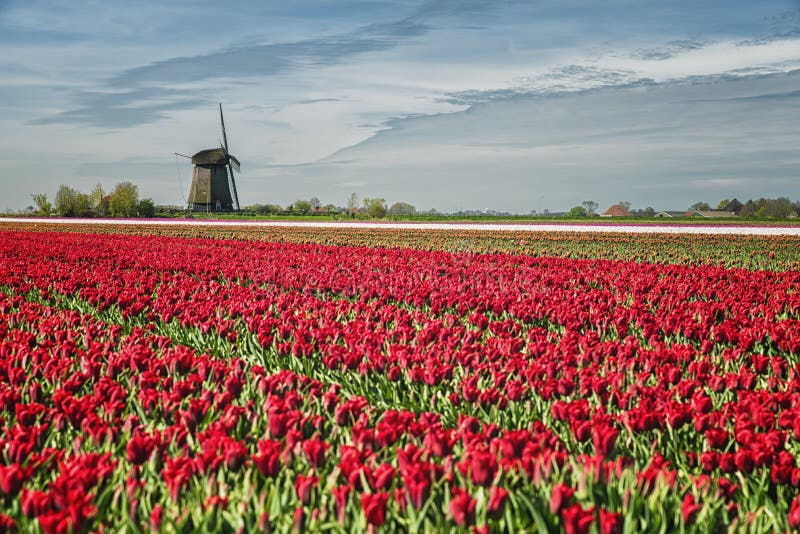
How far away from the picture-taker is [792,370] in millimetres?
4547

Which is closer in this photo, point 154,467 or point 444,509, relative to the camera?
point 444,509

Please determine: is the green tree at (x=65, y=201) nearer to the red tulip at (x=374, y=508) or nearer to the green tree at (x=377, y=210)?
the green tree at (x=377, y=210)

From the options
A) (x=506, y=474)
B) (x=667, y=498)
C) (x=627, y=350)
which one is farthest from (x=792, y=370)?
(x=506, y=474)

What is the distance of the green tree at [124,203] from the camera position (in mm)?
77750

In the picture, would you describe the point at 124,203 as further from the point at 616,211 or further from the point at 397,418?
the point at 616,211

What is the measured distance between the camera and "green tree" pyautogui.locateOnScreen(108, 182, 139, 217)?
77.8 meters

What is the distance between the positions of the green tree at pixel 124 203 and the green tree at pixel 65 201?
23.9 ft

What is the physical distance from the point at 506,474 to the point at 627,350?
2384 mm

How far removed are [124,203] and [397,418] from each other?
82244mm

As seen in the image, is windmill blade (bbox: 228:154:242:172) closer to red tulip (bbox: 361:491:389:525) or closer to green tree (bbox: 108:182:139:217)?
green tree (bbox: 108:182:139:217)

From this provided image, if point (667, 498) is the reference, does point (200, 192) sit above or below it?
above

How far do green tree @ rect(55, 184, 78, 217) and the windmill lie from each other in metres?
18.6

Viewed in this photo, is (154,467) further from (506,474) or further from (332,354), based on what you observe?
(332,354)

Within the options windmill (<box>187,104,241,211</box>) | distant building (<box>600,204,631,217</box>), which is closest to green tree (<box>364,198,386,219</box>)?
windmill (<box>187,104,241,211</box>)
